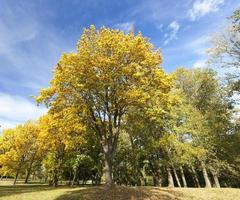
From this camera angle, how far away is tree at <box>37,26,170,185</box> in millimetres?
16906

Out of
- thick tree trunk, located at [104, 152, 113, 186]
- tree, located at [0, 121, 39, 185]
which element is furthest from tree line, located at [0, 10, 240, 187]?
tree, located at [0, 121, 39, 185]

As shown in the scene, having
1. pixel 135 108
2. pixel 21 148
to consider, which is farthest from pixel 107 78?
pixel 21 148

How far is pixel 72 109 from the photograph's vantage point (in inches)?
692

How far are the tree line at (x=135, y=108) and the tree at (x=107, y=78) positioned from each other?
0.25ft

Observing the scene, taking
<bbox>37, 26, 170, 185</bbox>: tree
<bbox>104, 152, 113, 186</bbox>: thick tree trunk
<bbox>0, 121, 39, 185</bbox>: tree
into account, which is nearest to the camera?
<bbox>37, 26, 170, 185</bbox>: tree

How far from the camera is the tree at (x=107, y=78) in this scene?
55.5 ft

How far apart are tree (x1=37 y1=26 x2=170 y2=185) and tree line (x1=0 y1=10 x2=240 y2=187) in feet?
0.25

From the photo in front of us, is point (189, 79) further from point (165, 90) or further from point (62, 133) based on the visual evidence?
point (62, 133)

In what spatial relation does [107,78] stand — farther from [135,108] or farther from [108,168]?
[108,168]

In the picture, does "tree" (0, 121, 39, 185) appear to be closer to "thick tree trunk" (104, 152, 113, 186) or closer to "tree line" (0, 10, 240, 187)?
"tree line" (0, 10, 240, 187)

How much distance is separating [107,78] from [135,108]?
4.24 metres

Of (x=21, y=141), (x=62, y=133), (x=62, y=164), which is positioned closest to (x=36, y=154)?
(x=21, y=141)

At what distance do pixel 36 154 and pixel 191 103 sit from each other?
34.5m

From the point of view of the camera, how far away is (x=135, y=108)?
1942cm
